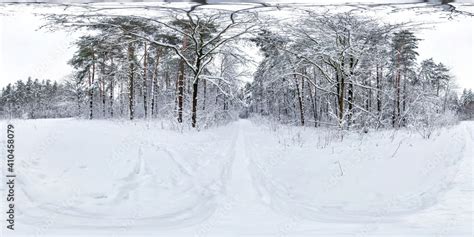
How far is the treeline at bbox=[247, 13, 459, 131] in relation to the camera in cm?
256

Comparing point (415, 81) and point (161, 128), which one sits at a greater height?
point (415, 81)

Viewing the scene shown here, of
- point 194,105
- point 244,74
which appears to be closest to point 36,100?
point 194,105

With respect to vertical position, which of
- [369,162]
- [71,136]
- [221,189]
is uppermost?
[71,136]

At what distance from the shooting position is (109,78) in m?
2.56

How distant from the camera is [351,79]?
261cm

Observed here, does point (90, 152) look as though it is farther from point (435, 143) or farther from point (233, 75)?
point (435, 143)

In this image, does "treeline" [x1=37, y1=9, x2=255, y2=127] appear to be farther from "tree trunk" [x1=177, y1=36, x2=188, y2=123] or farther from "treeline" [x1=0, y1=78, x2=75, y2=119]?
"treeline" [x1=0, y1=78, x2=75, y2=119]

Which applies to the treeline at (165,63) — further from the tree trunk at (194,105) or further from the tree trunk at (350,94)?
the tree trunk at (350,94)

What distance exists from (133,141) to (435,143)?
238 cm

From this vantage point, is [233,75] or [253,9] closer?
[253,9]

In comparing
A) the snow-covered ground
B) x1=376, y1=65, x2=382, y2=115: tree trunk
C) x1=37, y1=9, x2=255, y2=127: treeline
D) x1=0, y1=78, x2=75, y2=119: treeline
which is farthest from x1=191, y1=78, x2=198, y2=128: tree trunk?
x1=376, y1=65, x2=382, y2=115: tree trunk

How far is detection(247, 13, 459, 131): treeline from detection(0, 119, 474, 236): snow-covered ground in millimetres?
155

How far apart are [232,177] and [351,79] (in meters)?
1.21

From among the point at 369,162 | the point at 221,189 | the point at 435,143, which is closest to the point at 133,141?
the point at 221,189
